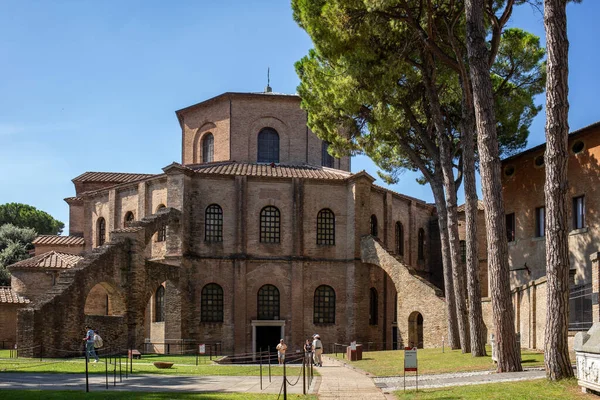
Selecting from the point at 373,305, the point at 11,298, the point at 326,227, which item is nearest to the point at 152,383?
the point at 326,227

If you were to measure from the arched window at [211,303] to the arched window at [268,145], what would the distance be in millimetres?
8758

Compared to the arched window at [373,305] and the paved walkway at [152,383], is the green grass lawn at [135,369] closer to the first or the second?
the paved walkway at [152,383]

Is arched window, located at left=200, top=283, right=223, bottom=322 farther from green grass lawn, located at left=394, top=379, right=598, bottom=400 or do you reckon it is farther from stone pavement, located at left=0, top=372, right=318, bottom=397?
green grass lawn, located at left=394, top=379, right=598, bottom=400

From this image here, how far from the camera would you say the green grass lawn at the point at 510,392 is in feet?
39.0

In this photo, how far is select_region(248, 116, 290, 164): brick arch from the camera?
38.2m

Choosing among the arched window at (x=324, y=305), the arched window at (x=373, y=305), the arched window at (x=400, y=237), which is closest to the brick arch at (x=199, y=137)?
the arched window at (x=324, y=305)

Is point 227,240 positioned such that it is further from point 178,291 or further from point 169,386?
point 169,386

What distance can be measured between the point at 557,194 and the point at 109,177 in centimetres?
3399

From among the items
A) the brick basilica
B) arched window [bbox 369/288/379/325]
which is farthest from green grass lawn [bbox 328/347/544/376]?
arched window [bbox 369/288/379/325]

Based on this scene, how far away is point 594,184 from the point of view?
2431cm

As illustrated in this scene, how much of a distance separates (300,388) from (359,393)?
196cm

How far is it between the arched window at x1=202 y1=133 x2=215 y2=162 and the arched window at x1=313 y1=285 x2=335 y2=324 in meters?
10.7

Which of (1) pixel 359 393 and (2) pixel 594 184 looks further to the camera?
(2) pixel 594 184

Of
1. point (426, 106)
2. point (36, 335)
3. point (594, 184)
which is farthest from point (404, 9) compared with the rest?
point (36, 335)
